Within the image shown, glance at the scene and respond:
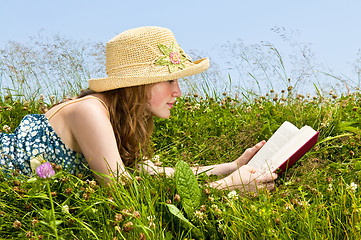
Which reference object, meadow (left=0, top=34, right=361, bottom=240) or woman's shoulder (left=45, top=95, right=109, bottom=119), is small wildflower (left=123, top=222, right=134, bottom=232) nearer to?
meadow (left=0, top=34, right=361, bottom=240)

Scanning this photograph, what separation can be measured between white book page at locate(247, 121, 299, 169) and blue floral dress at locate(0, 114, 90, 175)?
1.28m

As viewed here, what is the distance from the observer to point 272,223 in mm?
2486

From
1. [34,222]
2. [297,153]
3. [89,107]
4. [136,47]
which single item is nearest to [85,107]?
[89,107]

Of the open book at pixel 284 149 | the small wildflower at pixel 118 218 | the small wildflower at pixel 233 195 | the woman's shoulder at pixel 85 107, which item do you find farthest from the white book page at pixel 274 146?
the small wildflower at pixel 118 218

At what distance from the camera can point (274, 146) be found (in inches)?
139

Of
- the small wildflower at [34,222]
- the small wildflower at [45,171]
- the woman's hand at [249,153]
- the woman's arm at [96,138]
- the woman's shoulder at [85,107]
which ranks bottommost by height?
the woman's hand at [249,153]

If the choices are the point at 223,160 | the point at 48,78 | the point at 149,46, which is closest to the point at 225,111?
the point at 223,160

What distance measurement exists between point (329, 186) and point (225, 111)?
7.19ft

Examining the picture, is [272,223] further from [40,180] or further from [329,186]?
[40,180]

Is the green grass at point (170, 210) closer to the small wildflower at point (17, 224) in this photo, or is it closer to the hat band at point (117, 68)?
the small wildflower at point (17, 224)

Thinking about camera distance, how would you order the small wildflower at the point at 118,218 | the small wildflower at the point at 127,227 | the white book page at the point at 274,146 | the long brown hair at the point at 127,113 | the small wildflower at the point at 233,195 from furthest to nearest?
the white book page at the point at 274,146
the long brown hair at the point at 127,113
the small wildflower at the point at 233,195
the small wildflower at the point at 118,218
the small wildflower at the point at 127,227

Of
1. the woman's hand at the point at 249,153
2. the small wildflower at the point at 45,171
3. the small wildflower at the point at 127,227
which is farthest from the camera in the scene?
the woman's hand at the point at 249,153

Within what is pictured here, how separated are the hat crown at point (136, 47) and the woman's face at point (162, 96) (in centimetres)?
21

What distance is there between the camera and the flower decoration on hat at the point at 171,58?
337 centimetres
